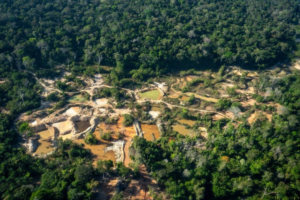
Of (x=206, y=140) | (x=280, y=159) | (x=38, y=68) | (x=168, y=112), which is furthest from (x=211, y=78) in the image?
(x=38, y=68)

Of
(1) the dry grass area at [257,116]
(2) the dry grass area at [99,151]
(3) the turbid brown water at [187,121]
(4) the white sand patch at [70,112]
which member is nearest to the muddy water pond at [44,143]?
→ (2) the dry grass area at [99,151]

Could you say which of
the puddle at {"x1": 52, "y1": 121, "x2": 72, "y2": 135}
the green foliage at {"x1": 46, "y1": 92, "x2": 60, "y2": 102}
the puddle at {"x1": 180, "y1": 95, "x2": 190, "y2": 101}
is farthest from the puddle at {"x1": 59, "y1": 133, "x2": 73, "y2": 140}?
the puddle at {"x1": 180, "y1": 95, "x2": 190, "y2": 101}

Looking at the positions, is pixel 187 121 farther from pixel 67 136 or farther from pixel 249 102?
pixel 67 136

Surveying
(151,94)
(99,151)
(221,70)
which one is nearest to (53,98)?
(99,151)

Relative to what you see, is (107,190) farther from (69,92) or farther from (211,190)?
(69,92)

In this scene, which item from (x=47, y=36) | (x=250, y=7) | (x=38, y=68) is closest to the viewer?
(x=38, y=68)

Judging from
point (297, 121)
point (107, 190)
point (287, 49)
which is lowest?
point (107, 190)
